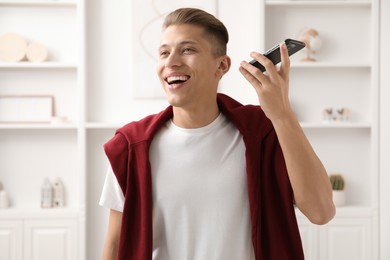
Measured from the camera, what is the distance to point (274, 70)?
1.15 m

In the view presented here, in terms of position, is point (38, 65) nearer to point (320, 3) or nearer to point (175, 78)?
point (320, 3)

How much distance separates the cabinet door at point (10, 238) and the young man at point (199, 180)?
219 centimetres

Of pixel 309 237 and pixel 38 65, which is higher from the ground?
pixel 38 65

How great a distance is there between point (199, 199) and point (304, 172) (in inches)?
11.7

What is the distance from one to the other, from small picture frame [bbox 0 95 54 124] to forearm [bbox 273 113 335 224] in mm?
2662

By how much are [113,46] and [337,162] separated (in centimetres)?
182

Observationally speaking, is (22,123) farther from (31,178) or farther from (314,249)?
(314,249)

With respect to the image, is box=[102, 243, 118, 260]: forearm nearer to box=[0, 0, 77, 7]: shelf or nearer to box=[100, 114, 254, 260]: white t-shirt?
box=[100, 114, 254, 260]: white t-shirt

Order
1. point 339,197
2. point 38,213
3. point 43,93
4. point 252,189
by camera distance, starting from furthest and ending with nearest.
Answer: point 43,93
point 339,197
point 38,213
point 252,189

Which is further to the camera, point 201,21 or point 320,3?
point 320,3

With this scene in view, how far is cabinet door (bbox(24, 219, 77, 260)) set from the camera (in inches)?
134

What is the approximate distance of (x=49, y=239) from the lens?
3.41m

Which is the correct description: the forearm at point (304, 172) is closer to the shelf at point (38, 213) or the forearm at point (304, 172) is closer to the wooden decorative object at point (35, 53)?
the shelf at point (38, 213)

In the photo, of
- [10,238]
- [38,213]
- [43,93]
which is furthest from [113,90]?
[10,238]
